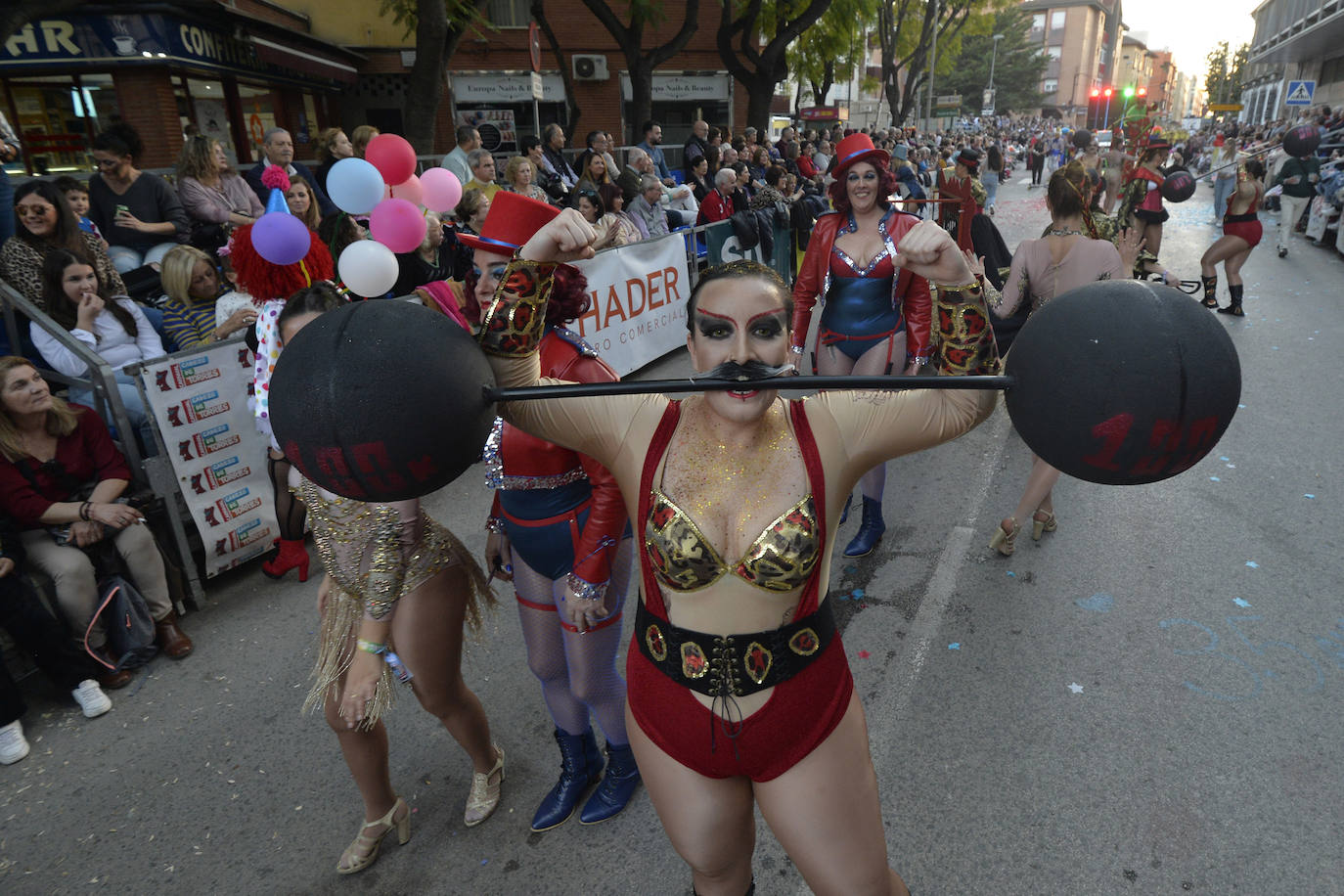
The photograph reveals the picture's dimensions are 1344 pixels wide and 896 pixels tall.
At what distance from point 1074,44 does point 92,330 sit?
112042mm

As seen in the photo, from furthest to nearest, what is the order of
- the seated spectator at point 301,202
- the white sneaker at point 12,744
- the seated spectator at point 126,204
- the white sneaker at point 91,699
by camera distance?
the seated spectator at point 126,204 → the seated spectator at point 301,202 → the white sneaker at point 91,699 → the white sneaker at point 12,744

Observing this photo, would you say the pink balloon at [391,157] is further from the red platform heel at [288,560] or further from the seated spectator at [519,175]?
the seated spectator at [519,175]

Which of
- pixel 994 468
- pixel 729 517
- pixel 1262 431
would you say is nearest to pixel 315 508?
pixel 729 517

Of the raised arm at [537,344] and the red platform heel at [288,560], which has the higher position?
the raised arm at [537,344]

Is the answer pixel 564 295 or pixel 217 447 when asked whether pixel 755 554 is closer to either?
pixel 564 295

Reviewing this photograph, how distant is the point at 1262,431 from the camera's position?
20.7 ft

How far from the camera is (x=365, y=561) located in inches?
94.0

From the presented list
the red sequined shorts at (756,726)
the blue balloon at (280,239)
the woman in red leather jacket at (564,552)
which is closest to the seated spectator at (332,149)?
the blue balloon at (280,239)

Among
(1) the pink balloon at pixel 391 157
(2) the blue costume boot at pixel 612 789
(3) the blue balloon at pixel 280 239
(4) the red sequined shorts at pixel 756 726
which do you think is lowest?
(2) the blue costume boot at pixel 612 789

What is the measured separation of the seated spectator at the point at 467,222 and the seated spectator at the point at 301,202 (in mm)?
1091

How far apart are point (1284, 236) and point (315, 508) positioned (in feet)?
57.9

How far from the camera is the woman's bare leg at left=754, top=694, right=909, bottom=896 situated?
174cm

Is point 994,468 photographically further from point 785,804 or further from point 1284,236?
point 1284,236

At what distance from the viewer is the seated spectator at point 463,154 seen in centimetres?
828
